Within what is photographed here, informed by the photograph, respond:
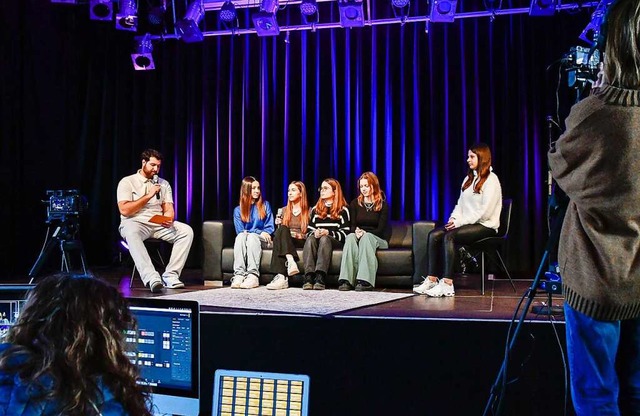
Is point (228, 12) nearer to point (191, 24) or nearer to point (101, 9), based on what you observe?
point (191, 24)

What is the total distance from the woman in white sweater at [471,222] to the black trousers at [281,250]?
125cm

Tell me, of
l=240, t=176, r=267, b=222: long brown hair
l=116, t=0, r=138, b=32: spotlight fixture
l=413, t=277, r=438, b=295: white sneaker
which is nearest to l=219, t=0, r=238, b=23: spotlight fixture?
l=116, t=0, r=138, b=32: spotlight fixture

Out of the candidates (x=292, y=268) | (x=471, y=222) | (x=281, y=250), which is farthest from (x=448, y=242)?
(x=281, y=250)

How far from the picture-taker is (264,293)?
5.29 metres

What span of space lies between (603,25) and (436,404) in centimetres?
199

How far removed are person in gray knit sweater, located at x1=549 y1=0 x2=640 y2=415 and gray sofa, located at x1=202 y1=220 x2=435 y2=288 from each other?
407 centimetres

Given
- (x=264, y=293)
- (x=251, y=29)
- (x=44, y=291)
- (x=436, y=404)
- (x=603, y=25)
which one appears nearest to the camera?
(x=44, y=291)

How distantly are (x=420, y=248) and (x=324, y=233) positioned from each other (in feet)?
2.85

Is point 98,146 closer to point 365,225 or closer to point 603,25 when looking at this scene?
point 365,225

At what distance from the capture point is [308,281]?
19.3 feet

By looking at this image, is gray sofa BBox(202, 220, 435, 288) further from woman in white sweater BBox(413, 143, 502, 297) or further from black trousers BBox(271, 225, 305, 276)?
woman in white sweater BBox(413, 143, 502, 297)

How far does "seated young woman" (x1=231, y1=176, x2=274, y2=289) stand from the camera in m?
6.04

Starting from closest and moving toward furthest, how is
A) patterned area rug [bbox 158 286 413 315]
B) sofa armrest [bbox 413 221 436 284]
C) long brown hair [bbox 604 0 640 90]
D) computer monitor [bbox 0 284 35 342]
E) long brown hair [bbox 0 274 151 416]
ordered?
1. long brown hair [bbox 0 274 151 416]
2. long brown hair [bbox 604 0 640 90]
3. computer monitor [bbox 0 284 35 342]
4. patterned area rug [bbox 158 286 413 315]
5. sofa armrest [bbox 413 221 436 284]

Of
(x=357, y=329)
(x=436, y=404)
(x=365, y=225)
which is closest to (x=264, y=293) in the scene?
(x=365, y=225)
